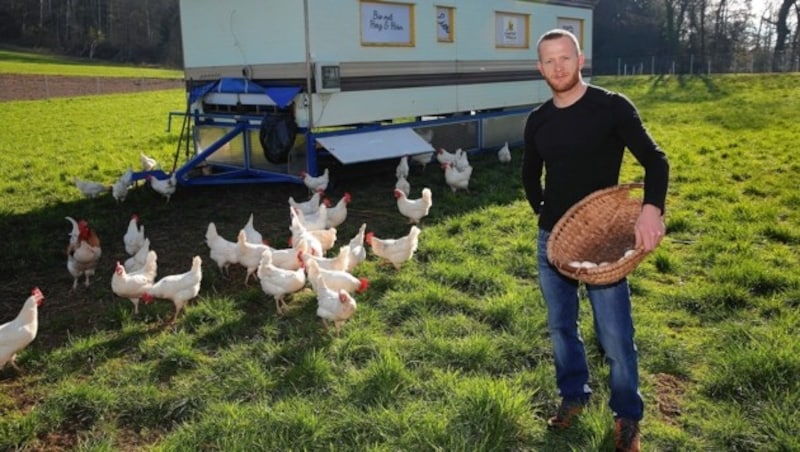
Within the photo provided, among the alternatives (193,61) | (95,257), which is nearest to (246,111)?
(193,61)

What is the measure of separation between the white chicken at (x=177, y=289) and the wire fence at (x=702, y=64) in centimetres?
4016

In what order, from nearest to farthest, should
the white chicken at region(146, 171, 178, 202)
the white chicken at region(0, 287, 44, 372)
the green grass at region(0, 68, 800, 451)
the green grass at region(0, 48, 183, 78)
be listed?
1. the green grass at region(0, 68, 800, 451)
2. the white chicken at region(0, 287, 44, 372)
3. the white chicken at region(146, 171, 178, 202)
4. the green grass at region(0, 48, 183, 78)

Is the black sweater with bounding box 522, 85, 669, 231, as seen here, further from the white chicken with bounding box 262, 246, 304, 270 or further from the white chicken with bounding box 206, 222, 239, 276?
the white chicken with bounding box 206, 222, 239, 276

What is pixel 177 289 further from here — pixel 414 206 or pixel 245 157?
pixel 245 157

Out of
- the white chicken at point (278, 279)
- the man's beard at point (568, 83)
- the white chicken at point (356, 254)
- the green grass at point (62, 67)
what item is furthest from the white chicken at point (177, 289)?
the green grass at point (62, 67)

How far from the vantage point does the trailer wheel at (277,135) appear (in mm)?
8914

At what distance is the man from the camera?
9.16ft

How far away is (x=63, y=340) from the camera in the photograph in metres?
4.85

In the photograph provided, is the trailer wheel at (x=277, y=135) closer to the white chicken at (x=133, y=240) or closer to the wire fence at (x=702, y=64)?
the white chicken at (x=133, y=240)

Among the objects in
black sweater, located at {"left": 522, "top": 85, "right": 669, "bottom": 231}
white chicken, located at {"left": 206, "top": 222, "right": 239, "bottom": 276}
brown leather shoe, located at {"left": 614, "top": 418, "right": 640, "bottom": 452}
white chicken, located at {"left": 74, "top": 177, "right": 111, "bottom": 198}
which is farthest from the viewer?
white chicken, located at {"left": 74, "top": 177, "right": 111, "bottom": 198}

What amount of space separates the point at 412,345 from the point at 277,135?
5291 millimetres

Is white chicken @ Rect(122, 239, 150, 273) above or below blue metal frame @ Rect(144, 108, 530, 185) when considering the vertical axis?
below

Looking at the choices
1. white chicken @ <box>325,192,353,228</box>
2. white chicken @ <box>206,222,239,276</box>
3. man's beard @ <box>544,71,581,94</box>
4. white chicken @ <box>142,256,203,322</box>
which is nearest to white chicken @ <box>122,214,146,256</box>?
white chicken @ <box>206,222,239,276</box>

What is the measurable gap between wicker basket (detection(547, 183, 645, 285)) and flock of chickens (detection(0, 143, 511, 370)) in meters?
1.94
